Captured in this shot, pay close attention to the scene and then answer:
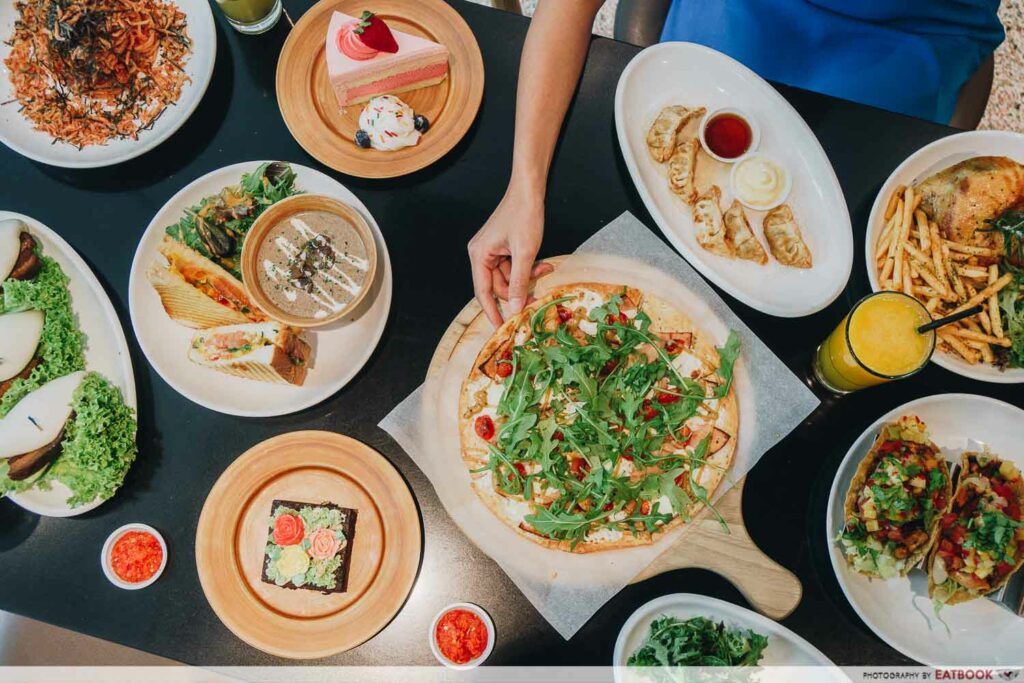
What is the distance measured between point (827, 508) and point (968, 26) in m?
1.66

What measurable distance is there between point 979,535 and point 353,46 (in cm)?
225

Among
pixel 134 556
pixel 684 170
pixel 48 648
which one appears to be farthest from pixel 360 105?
pixel 48 648

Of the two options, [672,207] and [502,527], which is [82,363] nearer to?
[502,527]

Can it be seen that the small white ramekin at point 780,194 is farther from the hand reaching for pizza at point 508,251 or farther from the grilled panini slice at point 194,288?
the grilled panini slice at point 194,288

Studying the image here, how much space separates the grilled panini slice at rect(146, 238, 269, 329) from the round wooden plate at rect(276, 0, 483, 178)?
1.56 ft

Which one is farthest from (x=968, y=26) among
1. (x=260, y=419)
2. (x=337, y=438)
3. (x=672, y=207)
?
(x=260, y=419)

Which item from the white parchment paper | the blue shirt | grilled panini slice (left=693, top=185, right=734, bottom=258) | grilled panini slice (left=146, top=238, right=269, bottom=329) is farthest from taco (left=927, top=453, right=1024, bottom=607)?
grilled panini slice (left=146, top=238, right=269, bottom=329)

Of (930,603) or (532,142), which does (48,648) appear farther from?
(930,603)

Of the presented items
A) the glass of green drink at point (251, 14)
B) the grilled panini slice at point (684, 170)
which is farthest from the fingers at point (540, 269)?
the glass of green drink at point (251, 14)

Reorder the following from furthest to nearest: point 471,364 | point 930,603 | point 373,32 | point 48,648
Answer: point 48,648
point 471,364
point 373,32
point 930,603

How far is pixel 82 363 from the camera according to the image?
1929 mm

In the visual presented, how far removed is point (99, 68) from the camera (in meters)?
1.97

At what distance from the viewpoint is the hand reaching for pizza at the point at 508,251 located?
183 centimetres

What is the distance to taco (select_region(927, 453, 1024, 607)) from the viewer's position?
1658 mm
